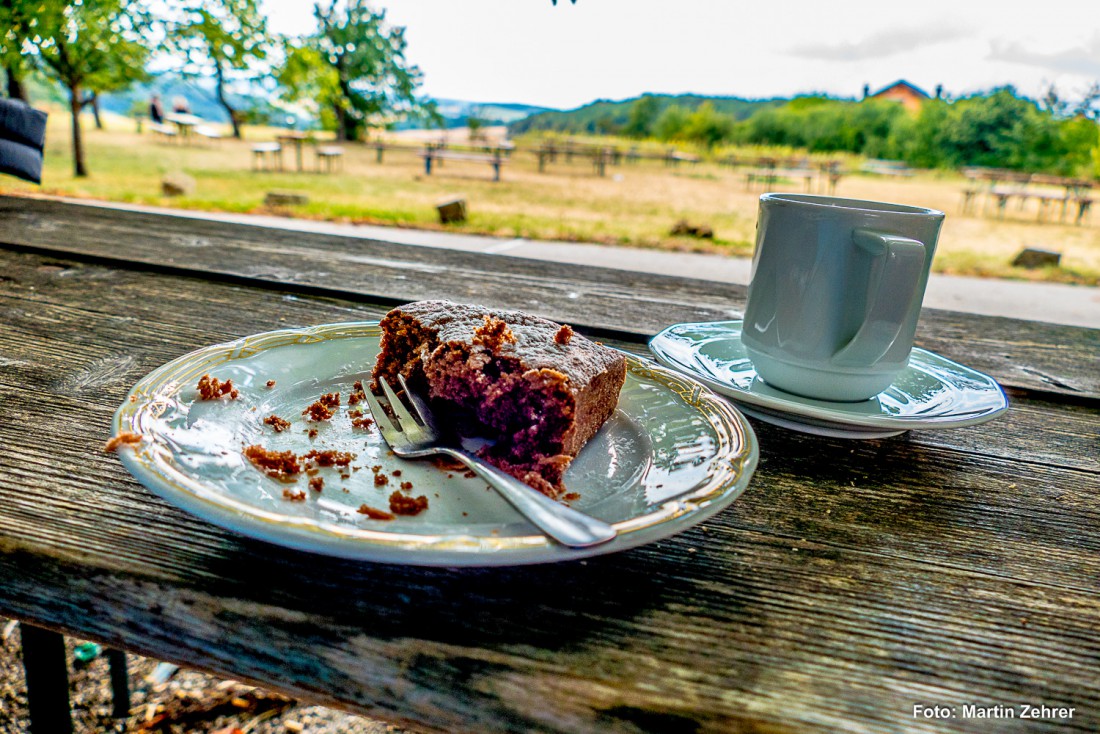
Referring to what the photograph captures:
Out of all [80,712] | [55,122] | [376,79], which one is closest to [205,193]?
[80,712]

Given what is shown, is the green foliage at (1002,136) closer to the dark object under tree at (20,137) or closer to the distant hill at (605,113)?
the distant hill at (605,113)

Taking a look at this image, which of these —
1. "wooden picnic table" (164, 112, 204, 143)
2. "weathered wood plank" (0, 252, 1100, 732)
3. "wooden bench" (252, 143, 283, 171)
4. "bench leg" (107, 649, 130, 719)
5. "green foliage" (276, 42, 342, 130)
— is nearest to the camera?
"weathered wood plank" (0, 252, 1100, 732)

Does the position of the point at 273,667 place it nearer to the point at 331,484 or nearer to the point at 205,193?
the point at 331,484

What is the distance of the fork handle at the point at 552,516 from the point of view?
19.6 inches

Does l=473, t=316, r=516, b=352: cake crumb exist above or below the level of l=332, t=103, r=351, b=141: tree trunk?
below

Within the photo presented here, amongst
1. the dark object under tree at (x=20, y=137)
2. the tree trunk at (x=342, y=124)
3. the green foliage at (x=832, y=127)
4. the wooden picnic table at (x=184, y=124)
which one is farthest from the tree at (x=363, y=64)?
the dark object under tree at (x=20, y=137)

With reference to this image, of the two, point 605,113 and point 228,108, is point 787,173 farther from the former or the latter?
point 228,108

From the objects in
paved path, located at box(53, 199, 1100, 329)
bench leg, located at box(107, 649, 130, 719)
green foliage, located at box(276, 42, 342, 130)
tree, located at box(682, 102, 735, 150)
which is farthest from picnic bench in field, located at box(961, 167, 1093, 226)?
tree, located at box(682, 102, 735, 150)

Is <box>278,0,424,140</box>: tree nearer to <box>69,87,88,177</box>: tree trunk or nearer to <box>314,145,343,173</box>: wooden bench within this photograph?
<box>314,145,343,173</box>: wooden bench

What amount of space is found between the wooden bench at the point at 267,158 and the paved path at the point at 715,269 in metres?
7.33

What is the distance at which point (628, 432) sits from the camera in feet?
2.53

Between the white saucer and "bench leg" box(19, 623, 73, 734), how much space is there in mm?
810

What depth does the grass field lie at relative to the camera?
28.4 ft

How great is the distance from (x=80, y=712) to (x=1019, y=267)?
952 cm
